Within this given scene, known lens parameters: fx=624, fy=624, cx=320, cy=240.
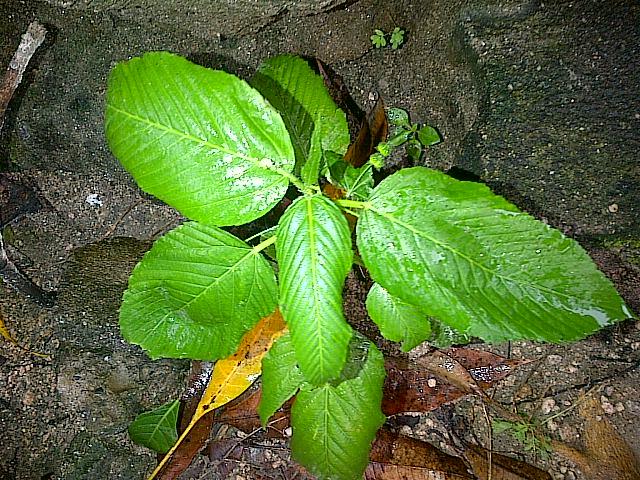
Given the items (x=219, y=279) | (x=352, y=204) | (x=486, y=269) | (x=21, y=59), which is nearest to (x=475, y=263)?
(x=486, y=269)

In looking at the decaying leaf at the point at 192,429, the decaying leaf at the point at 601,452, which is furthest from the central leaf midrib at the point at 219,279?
the decaying leaf at the point at 601,452

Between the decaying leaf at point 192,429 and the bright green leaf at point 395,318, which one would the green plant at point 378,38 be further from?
the decaying leaf at point 192,429

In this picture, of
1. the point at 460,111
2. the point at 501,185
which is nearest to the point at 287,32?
the point at 460,111

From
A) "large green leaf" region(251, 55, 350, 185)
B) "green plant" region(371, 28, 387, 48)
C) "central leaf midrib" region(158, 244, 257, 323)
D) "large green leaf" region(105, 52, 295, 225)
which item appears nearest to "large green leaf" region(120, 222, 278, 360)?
"central leaf midrib" region(158, 244, 257, 323)

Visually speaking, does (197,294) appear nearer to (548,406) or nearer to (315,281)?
(315,281)

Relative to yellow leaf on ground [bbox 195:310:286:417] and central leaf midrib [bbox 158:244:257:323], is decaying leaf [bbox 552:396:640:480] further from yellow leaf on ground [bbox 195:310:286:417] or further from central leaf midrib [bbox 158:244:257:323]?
central leaf midrib [bbox 158:244:257:323]
